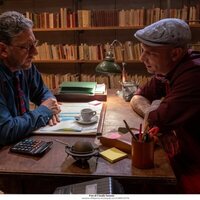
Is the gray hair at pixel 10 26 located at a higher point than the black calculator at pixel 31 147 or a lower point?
higher

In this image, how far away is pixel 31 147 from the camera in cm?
121

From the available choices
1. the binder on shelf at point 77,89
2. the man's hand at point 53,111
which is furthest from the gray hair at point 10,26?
the binder on shelf at point 77,89

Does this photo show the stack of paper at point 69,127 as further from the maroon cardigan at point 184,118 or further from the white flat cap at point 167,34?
the white flat cap at point 167,34

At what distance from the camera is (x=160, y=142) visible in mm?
1315

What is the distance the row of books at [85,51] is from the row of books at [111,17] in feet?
0.95

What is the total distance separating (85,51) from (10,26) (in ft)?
8.41

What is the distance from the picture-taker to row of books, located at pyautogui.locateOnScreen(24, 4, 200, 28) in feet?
12.2

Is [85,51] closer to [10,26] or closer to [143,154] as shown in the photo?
[10,26]

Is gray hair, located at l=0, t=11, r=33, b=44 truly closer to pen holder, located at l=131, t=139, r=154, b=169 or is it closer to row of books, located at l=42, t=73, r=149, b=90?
pen holder, located at l=131, t=139, r=154, b=169

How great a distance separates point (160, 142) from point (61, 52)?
3.03 m

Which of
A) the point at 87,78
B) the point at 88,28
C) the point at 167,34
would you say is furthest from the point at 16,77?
the point at 87,78

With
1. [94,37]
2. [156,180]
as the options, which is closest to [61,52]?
[94,37]

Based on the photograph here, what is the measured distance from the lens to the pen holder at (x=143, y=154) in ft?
3.41

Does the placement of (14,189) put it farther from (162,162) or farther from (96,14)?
(96,14)
